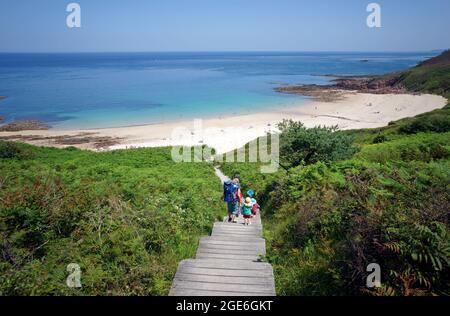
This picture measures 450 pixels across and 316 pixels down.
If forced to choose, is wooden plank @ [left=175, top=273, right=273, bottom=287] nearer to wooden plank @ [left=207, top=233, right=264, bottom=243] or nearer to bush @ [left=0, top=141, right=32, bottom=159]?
wooden plank @ [left=207, top=233, right=264, bottom=243]

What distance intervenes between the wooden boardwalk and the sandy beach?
28949 mm

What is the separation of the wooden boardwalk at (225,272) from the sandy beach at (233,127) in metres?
28.9

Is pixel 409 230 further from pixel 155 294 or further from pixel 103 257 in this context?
pixel 103 257

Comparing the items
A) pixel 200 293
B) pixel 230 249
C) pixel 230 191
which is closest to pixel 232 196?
pixel 230 191

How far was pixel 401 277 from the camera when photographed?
4578mm

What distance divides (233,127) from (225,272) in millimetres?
45153

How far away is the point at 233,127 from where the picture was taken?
50844 mm

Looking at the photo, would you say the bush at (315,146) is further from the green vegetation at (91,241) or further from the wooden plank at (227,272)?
the wooden plank at (227,272)

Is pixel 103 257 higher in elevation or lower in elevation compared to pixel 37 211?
lower

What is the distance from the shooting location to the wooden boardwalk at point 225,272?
5711 mm

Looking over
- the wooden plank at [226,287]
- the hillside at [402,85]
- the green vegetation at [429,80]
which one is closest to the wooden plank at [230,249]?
the wooden plank at [226,287]

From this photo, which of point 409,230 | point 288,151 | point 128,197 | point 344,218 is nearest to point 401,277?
point 409,230

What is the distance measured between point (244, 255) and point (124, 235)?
276 cm

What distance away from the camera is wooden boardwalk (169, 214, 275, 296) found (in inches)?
225
